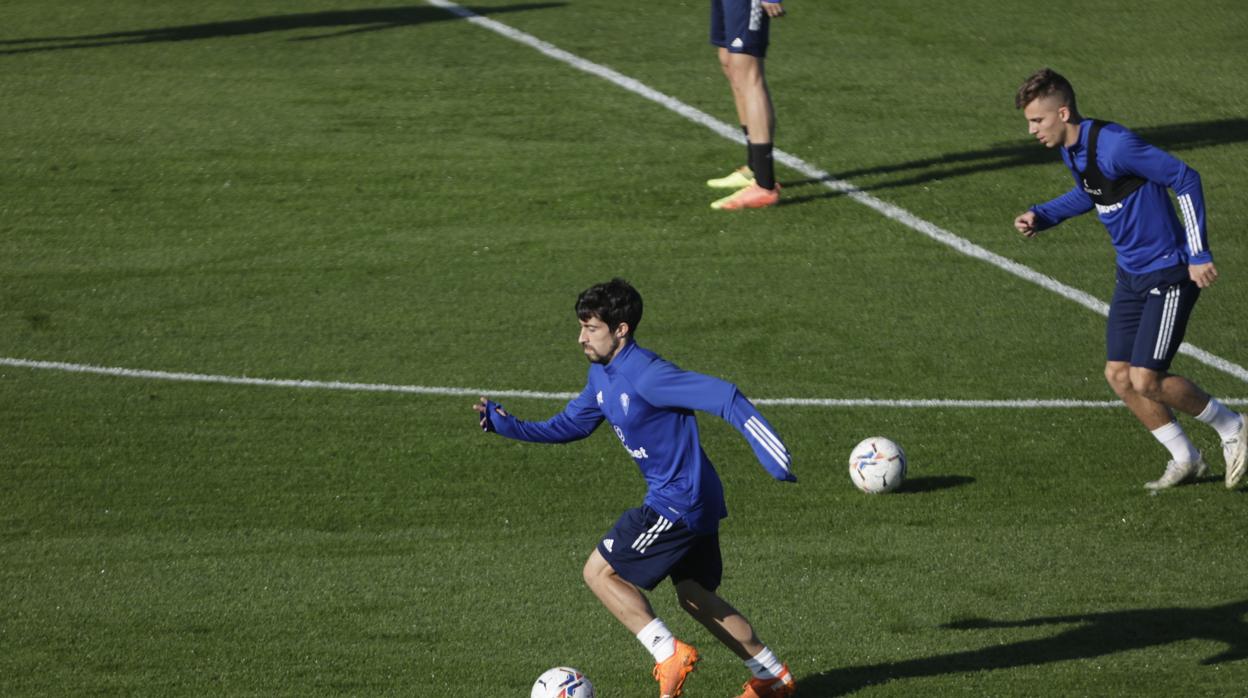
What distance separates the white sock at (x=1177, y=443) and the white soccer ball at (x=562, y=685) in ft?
12.9

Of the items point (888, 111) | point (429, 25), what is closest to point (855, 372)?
point (888, 111)

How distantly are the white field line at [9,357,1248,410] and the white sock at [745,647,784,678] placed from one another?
367 cm

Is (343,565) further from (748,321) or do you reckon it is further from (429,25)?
(429,25)

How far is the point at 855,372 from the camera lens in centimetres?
1094

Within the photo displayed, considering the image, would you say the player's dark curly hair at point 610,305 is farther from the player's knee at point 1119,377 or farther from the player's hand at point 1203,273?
the player's knee at point 1119,377

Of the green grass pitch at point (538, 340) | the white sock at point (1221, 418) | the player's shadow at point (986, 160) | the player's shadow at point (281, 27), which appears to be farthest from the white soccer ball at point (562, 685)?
the player's shadow at point (281, 27)

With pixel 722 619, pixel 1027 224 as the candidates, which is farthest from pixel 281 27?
pixel 722 619

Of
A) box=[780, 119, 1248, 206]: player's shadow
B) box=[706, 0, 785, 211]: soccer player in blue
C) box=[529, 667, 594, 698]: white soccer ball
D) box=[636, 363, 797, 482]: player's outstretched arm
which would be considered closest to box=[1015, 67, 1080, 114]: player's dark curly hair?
box=[636, 363, 797, 482]: player's outstretched arm

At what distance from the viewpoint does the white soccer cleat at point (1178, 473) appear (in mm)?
9164

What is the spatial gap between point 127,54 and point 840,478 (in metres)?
10.8

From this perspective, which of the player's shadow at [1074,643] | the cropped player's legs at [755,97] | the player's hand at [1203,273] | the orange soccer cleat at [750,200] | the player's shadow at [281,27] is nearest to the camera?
the player's shadow at [1074,643]

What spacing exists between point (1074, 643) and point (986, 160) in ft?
25.5

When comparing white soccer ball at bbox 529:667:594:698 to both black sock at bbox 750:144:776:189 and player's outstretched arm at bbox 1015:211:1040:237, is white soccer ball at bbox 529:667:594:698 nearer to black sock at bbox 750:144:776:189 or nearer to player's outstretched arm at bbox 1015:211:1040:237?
player's outstretched arm at bbox 1015:211:1040:237

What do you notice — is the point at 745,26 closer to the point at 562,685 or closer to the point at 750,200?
the point at 750,200
